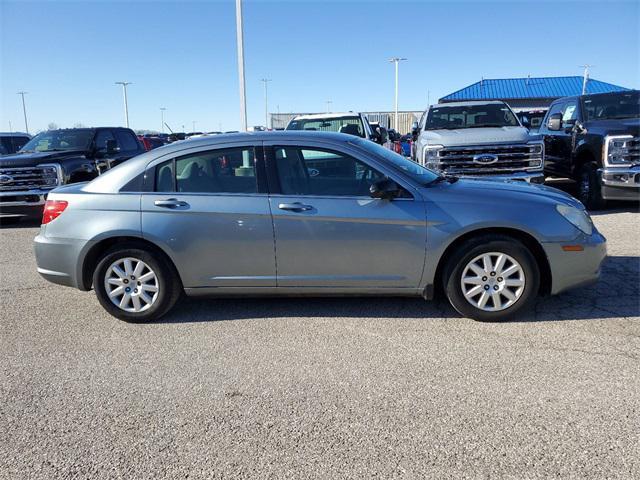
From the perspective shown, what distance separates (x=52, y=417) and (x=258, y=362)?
4.48 feet

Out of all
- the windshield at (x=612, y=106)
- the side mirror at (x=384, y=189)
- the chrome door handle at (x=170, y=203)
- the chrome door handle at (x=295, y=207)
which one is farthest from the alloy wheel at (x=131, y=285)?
the windshield at (x=612, y=106)

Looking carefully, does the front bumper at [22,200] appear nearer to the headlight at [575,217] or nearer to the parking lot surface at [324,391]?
the parking lot surface at [324,391]

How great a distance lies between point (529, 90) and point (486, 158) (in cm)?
4521

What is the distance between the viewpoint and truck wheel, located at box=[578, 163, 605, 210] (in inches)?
369

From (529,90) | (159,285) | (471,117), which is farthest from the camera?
(529,90)

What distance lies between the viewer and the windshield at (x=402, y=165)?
14.9 ft

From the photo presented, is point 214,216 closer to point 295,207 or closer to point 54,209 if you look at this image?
point 295,207

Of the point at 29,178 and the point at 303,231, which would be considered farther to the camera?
the point at 29,178

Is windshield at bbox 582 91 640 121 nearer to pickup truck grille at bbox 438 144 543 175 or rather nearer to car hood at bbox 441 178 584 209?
pickup truck grille at bbox 438 144 543 175

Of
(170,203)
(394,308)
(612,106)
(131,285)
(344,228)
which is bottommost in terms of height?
(394,308)

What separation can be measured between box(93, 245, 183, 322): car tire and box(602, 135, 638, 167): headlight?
7796 mm

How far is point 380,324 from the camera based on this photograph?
4.45 meters

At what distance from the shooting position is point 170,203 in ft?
14.9

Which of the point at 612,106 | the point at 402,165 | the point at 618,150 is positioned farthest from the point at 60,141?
the point at 612,106
